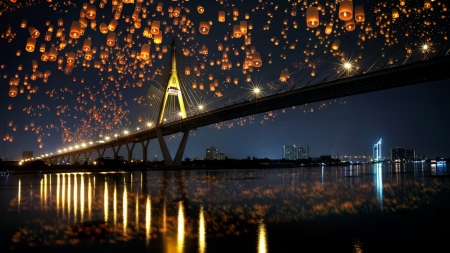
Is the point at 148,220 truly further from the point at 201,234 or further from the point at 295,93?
the point at 295,93

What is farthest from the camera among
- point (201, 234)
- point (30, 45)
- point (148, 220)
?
point (30, 45)

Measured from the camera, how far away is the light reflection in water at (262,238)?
8227 mm

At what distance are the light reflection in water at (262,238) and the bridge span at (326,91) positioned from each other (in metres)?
29.2

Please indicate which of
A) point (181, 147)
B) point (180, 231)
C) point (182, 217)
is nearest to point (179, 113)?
point (181, 147)

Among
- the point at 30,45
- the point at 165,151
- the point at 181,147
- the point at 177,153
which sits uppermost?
the point at 30,45

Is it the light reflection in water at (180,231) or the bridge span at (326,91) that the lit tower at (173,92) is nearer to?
the bridge span at (326,91)

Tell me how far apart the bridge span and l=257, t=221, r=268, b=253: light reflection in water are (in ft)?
95.8

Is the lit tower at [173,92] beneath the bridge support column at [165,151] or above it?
above

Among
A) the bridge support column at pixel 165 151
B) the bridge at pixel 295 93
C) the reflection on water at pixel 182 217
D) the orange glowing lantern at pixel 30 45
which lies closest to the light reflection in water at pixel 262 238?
the reflection on water at pixel 182 217

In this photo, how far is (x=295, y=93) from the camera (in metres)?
46.9

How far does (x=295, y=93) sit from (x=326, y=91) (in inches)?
133

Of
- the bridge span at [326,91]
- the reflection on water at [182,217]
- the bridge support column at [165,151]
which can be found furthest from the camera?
the bridge support column at [165,151]

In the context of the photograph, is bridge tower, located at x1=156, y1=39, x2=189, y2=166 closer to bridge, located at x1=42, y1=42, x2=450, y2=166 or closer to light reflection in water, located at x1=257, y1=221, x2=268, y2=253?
bridge, located at x1=42, y1=42, x2=450, y2=166

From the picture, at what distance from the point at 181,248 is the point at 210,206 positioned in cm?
701
